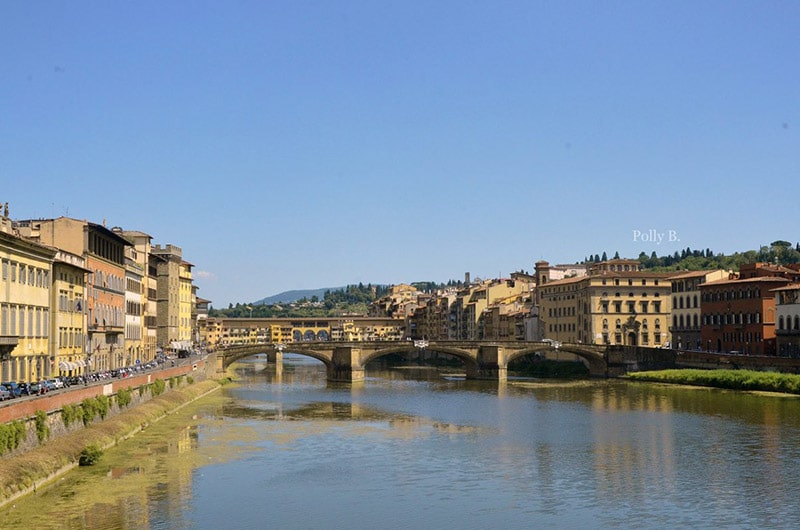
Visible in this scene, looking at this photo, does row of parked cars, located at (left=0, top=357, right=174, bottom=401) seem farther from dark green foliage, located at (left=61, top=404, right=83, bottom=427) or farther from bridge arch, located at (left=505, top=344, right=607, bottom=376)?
bridge arch, located at (left=505, top=344, right=607, bottom=376)

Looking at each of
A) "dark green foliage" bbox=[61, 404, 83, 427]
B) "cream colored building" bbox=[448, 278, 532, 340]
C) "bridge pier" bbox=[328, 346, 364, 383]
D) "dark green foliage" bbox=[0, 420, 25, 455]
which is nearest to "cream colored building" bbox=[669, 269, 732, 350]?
"bridge pier" bbox=[328, 346, 364, 383]

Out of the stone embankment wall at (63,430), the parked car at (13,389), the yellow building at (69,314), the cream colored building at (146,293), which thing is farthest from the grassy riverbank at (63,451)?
the cream colored building at (146,293)

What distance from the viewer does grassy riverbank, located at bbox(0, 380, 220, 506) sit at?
120 feet

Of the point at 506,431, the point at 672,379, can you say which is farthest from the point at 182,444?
the point at 672,379

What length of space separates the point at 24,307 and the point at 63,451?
59.7 ft

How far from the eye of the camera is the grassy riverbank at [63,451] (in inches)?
1446

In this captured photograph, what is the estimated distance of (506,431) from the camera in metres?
63.5

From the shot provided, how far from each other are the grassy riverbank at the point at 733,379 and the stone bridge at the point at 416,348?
11.4 metres

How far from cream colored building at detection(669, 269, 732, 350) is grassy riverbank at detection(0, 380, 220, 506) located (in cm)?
7345

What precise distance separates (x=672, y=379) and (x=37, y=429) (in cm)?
7750

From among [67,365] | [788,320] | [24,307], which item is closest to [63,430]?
[24,307]

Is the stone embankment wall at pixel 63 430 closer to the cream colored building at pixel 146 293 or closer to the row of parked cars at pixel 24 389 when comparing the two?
the row of parked cars at pixel 24 389

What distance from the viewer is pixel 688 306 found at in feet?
400

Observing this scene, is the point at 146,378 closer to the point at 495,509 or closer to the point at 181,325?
the point at 495,509
